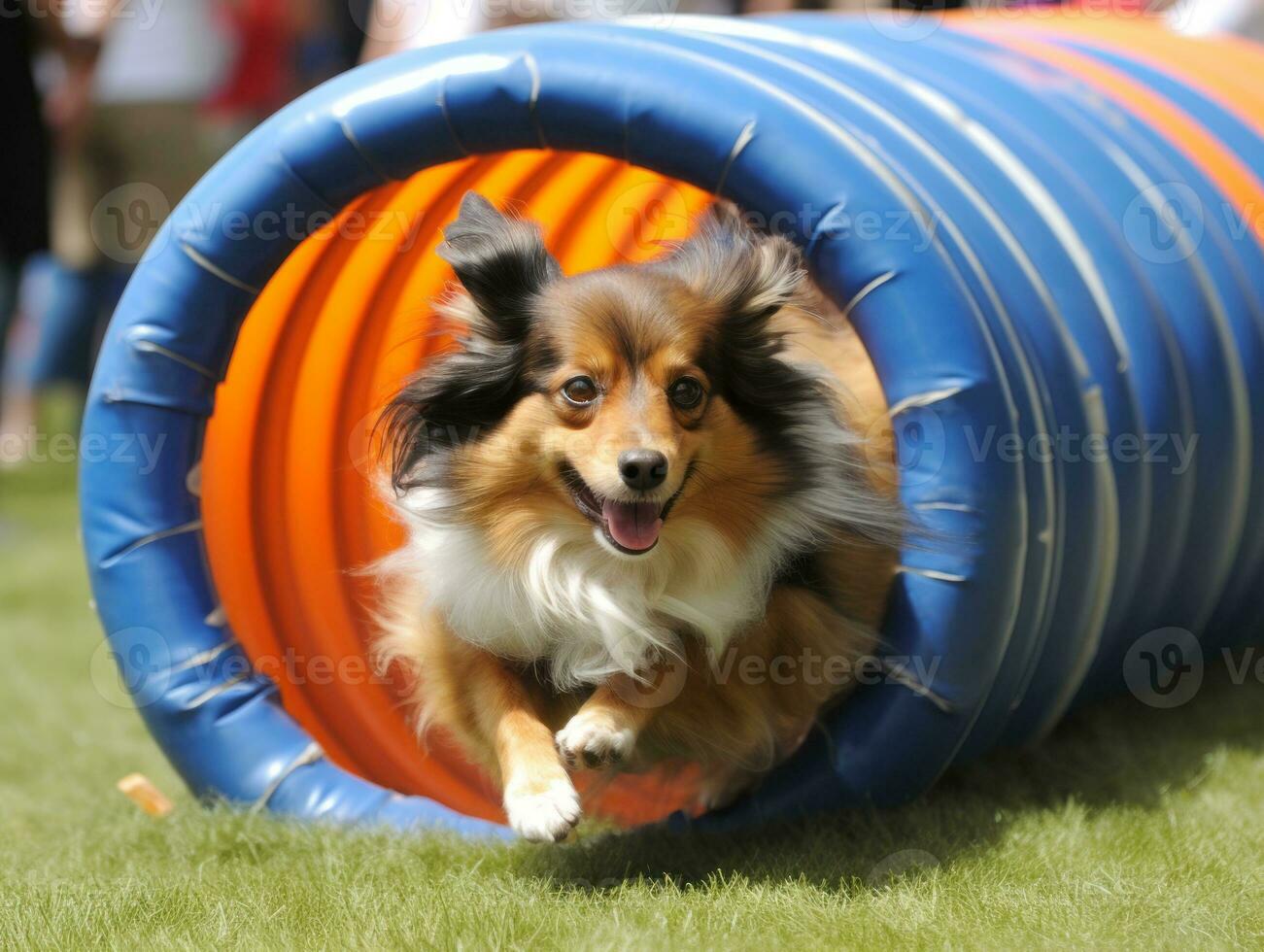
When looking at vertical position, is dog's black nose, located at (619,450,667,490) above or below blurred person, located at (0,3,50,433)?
above

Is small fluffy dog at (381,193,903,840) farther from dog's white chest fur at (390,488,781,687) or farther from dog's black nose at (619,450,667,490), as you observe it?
dog's black nose at (619,450,667,490)

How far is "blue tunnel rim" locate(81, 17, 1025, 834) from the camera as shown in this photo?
3.01 metres

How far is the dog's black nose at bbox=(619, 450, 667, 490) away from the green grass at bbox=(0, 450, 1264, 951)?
0.77 metres

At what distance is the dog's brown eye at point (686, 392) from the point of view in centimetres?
300

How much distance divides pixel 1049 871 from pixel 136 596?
83.5 inches

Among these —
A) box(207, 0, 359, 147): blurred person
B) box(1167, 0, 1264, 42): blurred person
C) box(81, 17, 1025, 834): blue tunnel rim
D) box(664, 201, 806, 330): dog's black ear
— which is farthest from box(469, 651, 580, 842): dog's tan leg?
box(207, 0, 359, 147): blurred person

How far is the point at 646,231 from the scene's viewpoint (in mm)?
4367

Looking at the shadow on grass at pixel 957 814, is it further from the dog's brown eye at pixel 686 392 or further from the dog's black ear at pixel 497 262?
the dog's black ear at pixel 497 262

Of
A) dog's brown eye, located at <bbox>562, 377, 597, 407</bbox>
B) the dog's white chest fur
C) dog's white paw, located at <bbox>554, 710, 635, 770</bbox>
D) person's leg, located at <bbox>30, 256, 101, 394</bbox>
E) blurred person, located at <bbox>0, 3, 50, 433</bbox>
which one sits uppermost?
dog's brown eye, located at <bbox>562, 377, 597, 407</bbox>

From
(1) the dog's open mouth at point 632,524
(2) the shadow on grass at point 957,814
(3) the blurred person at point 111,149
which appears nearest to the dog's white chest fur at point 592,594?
(1) the dog's open mouth at point 632,524

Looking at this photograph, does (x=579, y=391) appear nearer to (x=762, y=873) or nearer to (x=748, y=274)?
(x=748, y=274)

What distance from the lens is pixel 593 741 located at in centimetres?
291

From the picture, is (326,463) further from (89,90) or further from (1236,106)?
(89,90)

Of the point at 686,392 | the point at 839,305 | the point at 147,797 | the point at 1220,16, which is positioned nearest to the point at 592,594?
the point at 686,392
